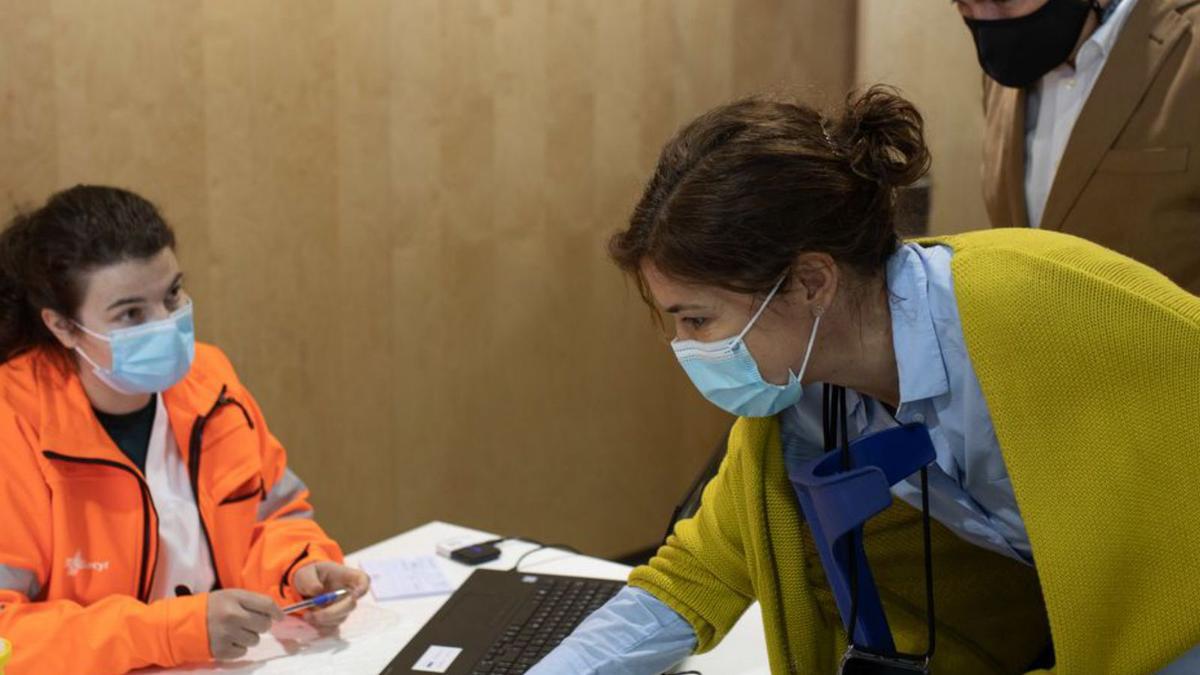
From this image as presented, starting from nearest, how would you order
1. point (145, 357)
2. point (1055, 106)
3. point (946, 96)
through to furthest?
point (145, 357)
point (1055, 106)
point (946, 96)

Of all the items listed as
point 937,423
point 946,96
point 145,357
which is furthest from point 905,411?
point 946,96

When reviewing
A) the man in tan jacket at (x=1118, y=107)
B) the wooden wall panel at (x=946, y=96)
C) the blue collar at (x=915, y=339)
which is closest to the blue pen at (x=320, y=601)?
the blue collar at (x=915, y=339)

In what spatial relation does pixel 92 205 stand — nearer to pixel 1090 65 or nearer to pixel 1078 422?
pixel 1078 422

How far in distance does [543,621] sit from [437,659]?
0.53 feet

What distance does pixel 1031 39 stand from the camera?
2305 millimetres

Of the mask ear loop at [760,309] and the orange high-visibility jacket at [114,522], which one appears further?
the orange high-visibility jacket at [114,522]

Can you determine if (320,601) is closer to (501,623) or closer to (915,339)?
(501,623)

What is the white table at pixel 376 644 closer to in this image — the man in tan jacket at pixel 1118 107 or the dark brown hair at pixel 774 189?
the dark brown hair at pixel 774 189

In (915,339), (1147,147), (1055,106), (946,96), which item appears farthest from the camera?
(946,96)

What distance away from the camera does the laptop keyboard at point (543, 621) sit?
167 cm

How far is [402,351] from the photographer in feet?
11.2

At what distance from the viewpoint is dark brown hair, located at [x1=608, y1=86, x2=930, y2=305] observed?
1.35m

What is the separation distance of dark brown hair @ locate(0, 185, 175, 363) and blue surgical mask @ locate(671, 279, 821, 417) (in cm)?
89

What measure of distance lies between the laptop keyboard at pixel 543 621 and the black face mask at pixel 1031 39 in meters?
1.14
